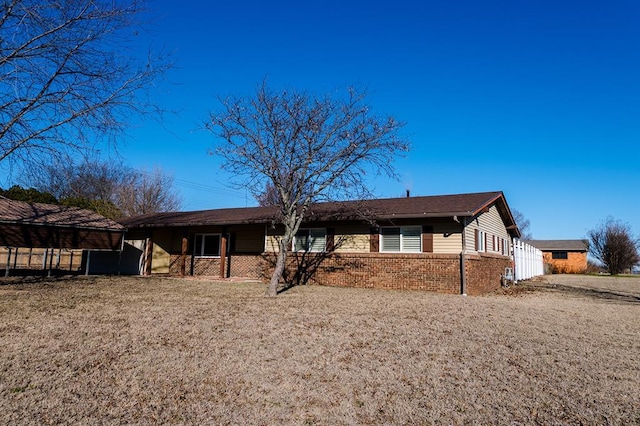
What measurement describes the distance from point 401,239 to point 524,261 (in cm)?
1401

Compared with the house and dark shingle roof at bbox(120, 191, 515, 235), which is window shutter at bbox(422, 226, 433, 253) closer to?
dark shingle roof at bbox(120, 191, 515, 235)

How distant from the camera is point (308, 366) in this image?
5.07 metres

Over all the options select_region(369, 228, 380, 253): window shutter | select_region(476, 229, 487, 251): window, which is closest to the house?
select_region(476, 229, 487, 251): window

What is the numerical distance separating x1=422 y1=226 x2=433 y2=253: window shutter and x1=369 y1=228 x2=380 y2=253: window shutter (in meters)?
1.69

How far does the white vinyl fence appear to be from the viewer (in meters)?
22.8

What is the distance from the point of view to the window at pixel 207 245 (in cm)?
2047

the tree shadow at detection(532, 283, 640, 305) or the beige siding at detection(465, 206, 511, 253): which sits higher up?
the beige siding at detection(465, 206, 511, 253)

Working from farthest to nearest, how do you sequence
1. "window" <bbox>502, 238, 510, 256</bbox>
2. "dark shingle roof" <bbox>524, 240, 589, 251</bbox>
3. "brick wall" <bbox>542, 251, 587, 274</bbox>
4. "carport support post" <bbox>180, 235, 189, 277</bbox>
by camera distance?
"dark shingle roof" <bbox>524, 240, 589, 251</bbox> → "brick wall" <bbox>542, 251, 587, 274</bbox> → "window" <bbox>502, 238, 510, 256</bbox> → "carport support post" <bbox>180, 235, 189, 277</bbox>

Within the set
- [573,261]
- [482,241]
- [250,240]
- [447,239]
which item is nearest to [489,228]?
[482,241]

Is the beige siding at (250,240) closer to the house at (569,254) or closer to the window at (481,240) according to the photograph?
the window at (481,240)

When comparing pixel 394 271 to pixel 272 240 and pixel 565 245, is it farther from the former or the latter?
pixel 565 245

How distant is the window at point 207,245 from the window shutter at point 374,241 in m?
8.53

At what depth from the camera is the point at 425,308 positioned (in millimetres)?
9852

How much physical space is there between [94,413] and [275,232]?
45.9 ft
